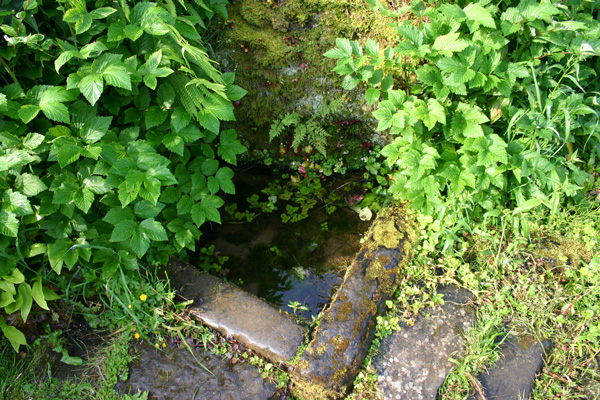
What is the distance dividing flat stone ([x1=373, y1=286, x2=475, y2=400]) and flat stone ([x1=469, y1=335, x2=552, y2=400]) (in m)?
0.23

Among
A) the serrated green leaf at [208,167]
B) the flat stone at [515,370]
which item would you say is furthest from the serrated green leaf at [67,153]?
the flat stone at [515,370]

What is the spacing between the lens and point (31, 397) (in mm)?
2225

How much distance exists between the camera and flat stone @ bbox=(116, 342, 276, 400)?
88.6 inches

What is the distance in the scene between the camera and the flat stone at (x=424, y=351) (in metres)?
2.28

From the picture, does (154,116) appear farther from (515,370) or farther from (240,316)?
(515,370)

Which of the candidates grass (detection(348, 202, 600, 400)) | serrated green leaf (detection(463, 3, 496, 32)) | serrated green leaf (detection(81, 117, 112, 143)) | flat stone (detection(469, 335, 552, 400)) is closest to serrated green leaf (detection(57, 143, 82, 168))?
serrated green leaf (detection(81, 117, 112, 143))

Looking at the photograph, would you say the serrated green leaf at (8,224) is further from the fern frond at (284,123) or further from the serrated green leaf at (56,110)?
the fern frond at (284,123)

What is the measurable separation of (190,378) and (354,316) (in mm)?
1059

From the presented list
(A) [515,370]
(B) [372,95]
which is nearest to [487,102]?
(B) [372,95]

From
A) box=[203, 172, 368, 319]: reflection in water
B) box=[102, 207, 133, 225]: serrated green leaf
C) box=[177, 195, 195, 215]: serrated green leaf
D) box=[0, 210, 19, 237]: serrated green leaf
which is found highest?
box=[0, 210, 19, 237]: serrated green leaf

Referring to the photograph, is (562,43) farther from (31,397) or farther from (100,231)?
(31,397)

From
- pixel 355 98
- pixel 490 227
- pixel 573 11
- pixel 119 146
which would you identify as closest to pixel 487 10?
pixel 573 11

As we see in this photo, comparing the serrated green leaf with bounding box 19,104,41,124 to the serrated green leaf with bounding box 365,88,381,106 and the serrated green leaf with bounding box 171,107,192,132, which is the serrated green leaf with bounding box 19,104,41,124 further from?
the serrated green leaf with bounding box 365,88,381,106

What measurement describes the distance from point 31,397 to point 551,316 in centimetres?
327
